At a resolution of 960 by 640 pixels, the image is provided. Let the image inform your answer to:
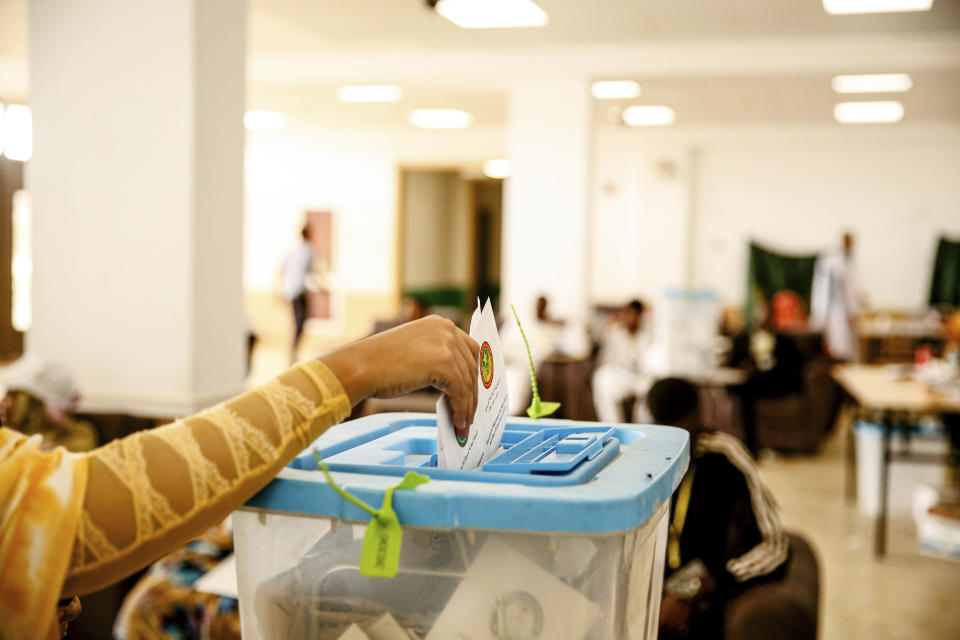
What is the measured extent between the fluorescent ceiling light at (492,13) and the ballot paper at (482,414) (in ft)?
18.7

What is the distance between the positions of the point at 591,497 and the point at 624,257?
461 inches

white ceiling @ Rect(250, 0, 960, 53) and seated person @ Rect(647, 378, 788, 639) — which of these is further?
white ceiling @ Rect(250, 0, 960, 53)

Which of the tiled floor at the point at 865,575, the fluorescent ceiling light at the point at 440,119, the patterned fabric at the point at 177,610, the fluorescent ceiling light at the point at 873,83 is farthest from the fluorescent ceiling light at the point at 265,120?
the patterned fabric at the point at 177,610

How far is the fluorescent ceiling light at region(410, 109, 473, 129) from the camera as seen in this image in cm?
1086

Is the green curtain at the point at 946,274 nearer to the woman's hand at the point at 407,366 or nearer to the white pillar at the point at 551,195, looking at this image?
the white pillar at the point at 551,195

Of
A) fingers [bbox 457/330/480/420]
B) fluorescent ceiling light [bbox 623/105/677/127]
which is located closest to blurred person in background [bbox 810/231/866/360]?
fluorescent ceiling light [bbox 623/105/677/127]

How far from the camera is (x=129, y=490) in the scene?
0.70 metres

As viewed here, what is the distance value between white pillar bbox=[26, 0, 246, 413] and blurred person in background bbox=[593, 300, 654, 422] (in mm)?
2506

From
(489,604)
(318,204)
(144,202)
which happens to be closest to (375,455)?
(489,604)

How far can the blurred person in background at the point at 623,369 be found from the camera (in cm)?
559

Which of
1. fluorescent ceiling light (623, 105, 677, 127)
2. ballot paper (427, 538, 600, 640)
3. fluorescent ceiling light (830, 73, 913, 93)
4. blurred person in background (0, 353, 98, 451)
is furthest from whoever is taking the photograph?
fluorescent ceiling light (623, 105, 677, 127)

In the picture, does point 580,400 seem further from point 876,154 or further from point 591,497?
point 876,154

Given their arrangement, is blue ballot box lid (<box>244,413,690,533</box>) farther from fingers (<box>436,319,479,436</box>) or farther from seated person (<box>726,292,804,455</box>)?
seated person (<box>726,292,804,455</box>)

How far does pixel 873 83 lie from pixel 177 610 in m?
8.03
